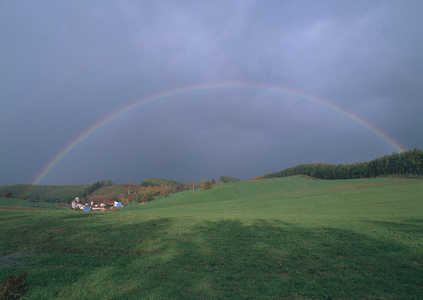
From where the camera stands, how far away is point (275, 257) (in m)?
10.6

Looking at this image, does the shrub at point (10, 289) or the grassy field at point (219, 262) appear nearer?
the shrub at point (10, 289)

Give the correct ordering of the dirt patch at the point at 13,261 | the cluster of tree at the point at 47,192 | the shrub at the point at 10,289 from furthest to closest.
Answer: the cluster of tree at the point at 47,192
the dirt patch at the point at 13,261
the shrub at the point at 10,289

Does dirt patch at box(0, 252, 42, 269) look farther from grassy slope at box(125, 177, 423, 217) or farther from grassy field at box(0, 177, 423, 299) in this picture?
grassy slope at box(125, 177, 423, 217)

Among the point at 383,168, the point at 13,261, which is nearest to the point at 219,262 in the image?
the point at 13,261

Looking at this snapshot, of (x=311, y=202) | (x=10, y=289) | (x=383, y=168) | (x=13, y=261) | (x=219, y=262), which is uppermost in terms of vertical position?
(x=383, y=168)

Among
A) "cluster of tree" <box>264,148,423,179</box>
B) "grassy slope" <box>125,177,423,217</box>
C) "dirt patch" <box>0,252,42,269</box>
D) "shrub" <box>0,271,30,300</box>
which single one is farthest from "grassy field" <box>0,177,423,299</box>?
"cluster of tree" <box>264,148,423,179</box>

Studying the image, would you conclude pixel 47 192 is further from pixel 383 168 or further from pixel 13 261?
pixel 383 168

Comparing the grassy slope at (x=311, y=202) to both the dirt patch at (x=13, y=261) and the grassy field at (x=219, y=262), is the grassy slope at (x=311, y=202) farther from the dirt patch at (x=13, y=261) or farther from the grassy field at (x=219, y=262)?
the dirt patch at (x=13, y=261)

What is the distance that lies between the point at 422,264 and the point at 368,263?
6.89 ft

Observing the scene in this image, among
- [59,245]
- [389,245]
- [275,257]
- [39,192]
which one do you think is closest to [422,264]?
[389,245]

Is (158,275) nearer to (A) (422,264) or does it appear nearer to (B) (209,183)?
(A) (422,264)

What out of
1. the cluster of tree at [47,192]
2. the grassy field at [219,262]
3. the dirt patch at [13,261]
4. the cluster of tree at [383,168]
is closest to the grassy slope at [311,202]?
→ the grassy field at [219,262]

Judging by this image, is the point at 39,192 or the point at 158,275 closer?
the point at 158,275

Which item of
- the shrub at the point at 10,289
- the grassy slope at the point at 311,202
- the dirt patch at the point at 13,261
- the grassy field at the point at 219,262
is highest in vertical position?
the shrub at the point at 10,289
